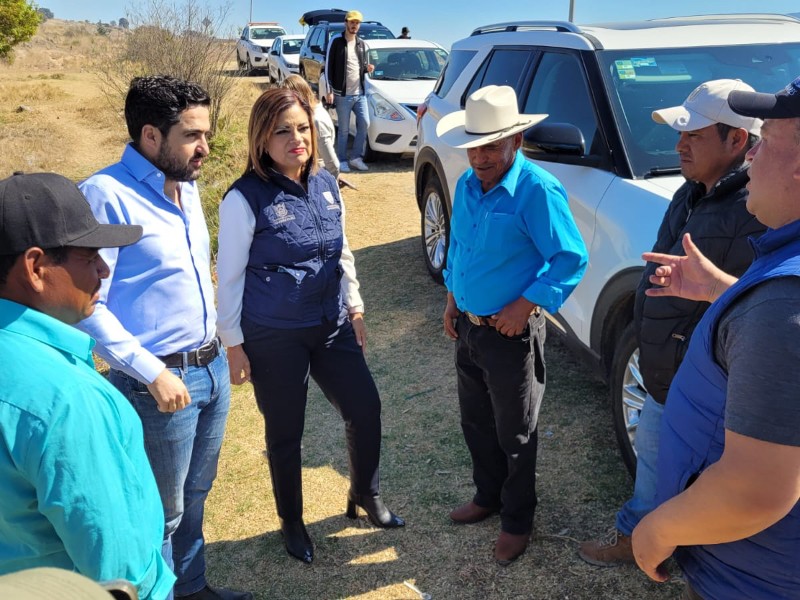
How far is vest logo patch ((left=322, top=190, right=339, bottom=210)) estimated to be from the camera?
304 cm

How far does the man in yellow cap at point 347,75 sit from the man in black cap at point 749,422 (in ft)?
29.2

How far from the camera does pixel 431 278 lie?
6520 millimetres

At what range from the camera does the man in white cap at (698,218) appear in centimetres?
244

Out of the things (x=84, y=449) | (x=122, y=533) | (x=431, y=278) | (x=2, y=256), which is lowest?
(x=431, y=278)

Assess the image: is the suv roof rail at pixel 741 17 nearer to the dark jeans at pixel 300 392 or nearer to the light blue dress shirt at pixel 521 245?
the light blue dress shirt at pixel 521 245

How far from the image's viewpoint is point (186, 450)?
2.56 meters

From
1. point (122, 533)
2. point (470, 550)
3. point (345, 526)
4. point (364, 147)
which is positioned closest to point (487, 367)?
point (470, 550)

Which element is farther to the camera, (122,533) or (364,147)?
(364,147)

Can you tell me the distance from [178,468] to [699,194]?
210 cm

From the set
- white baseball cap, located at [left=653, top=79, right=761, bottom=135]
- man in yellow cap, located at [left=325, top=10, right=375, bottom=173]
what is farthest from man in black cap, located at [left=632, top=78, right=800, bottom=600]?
man in yellow cap, located at [left=325, top=10, right=375, bottom=173]

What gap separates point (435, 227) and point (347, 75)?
453cm

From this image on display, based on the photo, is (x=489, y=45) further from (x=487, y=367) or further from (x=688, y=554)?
(x=688, y=554)

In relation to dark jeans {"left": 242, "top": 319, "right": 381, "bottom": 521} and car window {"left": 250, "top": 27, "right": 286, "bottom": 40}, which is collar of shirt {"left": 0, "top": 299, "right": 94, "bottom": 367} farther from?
car window {"left": 250, "top": 27, "right": 286, "bottom": 40}

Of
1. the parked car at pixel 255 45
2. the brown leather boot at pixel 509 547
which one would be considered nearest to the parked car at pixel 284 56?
the parked car at pixel 255 45
